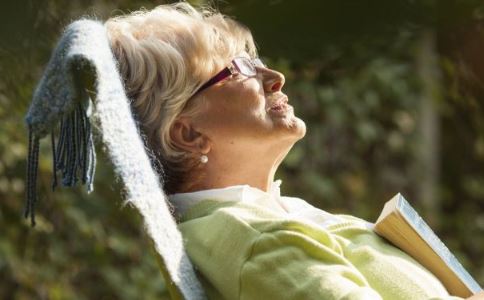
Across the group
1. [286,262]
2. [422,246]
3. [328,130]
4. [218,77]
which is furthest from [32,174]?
[328,130]

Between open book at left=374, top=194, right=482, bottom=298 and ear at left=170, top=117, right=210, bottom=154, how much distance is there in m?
0.31

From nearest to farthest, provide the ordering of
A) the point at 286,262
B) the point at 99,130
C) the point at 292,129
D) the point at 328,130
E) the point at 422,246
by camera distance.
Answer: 1. the point at 99,130
2. the point at 286,262
3. the point at 422,246
4. the point at 292,129
5. the point at 328,130

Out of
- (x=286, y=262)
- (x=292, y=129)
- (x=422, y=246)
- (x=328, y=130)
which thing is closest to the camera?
(x=286, y=262)

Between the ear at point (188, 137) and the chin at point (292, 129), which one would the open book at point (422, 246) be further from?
the ear at point (188, 137)

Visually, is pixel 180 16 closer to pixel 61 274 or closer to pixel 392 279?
pixel 392 279

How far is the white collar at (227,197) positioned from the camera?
1.50 m

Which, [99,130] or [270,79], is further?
[270,79]

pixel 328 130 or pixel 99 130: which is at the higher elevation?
pixel 99 130

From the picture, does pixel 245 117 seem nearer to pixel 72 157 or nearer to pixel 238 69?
pixel 238 69

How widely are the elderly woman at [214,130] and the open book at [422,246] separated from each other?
1.1 inches

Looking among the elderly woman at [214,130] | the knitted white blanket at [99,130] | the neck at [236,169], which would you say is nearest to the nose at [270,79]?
the elderly woman at [214,130]

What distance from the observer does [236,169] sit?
157 cm

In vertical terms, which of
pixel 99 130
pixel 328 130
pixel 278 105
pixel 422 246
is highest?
pixel 99 130

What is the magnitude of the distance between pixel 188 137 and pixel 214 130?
0.14 ft
